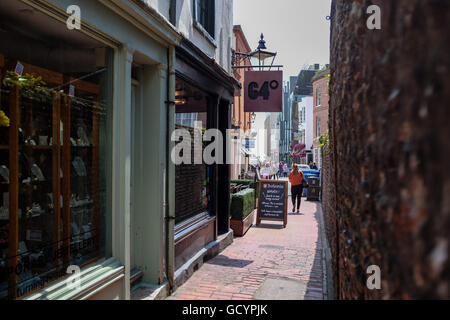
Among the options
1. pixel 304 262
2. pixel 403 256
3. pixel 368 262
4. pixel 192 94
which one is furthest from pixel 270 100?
pixel 403 256

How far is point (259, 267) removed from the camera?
6.12 metres

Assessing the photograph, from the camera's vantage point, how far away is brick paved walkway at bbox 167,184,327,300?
16.2ft

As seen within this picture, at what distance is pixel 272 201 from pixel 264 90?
134 inches

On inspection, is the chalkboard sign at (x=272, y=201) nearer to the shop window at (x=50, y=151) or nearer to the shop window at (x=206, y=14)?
the shop window at (x=206, y=14)

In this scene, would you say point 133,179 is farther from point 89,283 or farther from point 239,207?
point 239,207

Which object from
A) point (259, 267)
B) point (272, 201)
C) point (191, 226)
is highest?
point (191, 226)

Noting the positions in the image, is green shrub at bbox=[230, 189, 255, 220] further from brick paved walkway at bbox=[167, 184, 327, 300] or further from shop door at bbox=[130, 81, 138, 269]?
shop door at bbox=[130, 81, 138, 269]

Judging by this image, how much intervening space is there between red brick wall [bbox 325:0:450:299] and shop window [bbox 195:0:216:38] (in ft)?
15.8

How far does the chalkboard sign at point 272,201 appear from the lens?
9984mm

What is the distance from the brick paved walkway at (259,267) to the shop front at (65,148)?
1621 millimetres

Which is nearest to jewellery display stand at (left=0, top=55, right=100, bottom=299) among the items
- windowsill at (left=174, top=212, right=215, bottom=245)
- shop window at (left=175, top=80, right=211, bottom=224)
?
windowsill at (left=174, top=212, right=215, bottom=245)

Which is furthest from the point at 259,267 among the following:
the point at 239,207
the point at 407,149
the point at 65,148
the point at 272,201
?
the point at 407,149

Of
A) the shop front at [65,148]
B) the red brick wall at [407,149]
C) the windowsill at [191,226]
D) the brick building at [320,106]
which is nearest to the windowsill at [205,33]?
the shop front at [65,148]

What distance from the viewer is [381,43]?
167 centimetres
